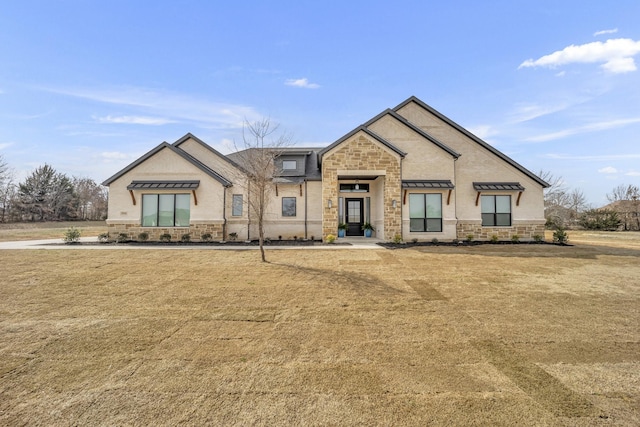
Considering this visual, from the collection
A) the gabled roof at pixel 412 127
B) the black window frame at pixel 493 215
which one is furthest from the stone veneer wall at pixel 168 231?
the black window frame at pixel 493 215

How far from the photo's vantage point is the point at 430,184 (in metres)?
18.4

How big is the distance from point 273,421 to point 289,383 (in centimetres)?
66

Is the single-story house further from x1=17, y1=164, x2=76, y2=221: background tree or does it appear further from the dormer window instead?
x1=17, y1=164, x2=76, y2=221: background tree

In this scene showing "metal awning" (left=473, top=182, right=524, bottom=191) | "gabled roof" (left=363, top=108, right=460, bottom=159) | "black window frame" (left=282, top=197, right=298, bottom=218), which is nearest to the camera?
"gabled roof" (left=363, top=108, right=460, bottom=159)

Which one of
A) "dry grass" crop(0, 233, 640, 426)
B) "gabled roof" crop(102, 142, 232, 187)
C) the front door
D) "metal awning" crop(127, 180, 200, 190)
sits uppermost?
"gabled roof" crop(102, 142, 232, 187)

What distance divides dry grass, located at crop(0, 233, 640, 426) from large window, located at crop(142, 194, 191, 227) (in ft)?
31.0

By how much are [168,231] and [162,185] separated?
288 cm

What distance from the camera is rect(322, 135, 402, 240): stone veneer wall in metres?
18.1

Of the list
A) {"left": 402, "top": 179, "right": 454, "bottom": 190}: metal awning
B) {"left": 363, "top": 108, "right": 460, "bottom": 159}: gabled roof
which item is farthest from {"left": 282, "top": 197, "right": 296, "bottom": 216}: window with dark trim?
{"left": 402, "top": 179, "right": 454, "bottom": 190}: metal awning

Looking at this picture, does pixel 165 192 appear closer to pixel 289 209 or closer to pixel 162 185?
pixel 162 185

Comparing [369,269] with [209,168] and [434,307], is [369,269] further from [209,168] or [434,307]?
[209,168]

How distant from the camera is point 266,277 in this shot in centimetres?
897

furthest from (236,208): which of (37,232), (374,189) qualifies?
(37,232)

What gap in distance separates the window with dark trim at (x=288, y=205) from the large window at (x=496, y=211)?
12624 mm
